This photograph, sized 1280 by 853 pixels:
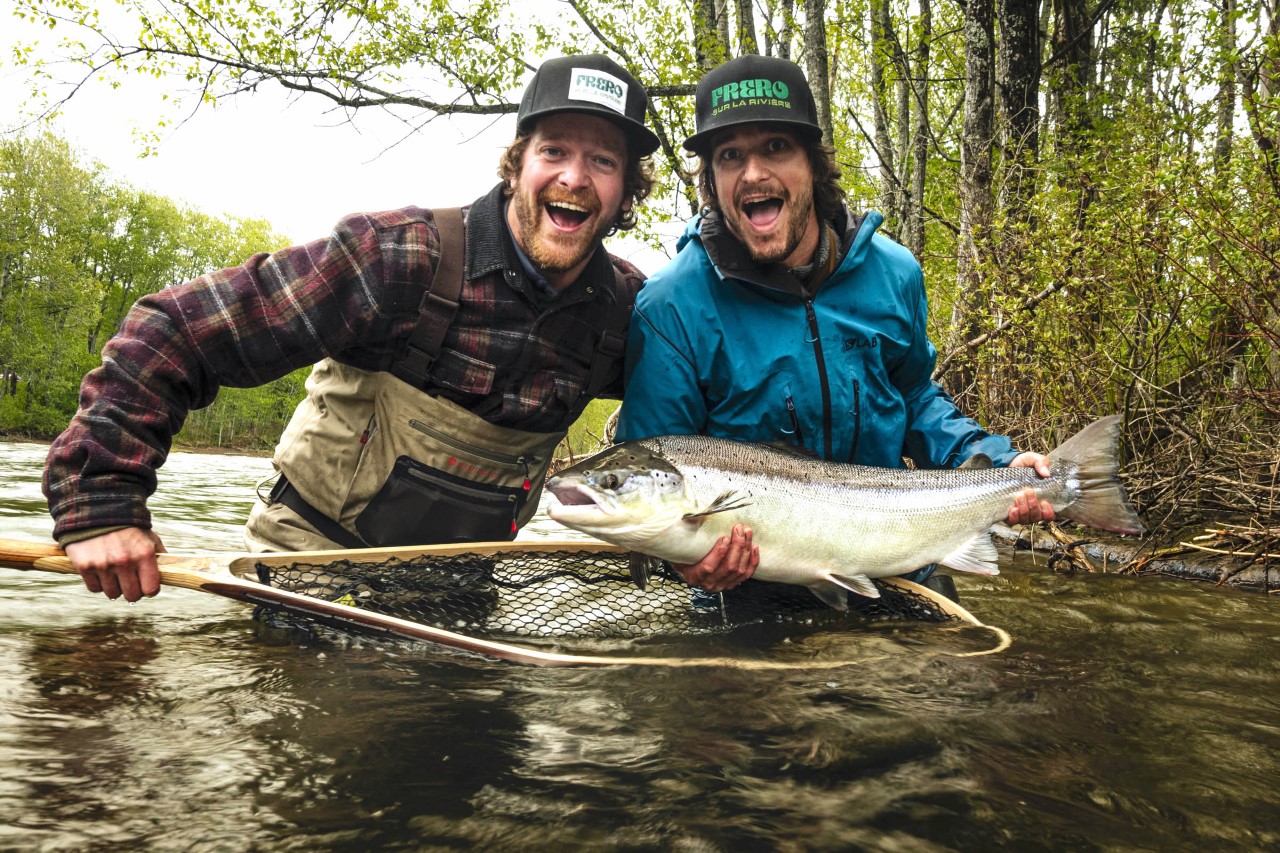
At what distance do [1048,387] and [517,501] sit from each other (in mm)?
5919

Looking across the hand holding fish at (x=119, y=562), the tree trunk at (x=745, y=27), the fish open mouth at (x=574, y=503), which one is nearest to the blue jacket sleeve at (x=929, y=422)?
the fish open mouth at (x=574, y=503)

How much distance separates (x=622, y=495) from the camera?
11.3 ft

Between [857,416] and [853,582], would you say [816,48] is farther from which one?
[853,582]

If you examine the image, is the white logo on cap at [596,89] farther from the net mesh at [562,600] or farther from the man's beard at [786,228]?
the net mesh at [562,600]

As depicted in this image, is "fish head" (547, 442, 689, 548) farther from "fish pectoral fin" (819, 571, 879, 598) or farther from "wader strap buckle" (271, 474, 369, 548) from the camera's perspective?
"wader strap buckle" (271, 474, 369, 548)

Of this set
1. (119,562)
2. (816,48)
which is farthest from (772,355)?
(816,48)

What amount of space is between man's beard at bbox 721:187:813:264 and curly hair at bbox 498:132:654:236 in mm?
551

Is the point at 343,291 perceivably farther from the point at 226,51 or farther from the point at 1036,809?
the point at 226,51

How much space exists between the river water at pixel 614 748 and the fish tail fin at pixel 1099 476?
2.25 ft

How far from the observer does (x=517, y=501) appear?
441 centimetres

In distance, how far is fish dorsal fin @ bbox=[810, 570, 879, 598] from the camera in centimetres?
389

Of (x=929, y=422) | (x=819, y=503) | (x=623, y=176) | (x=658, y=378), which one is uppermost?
(x=623, y=176)

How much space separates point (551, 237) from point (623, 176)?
0.62 metres

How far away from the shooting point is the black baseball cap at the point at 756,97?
167 inches
